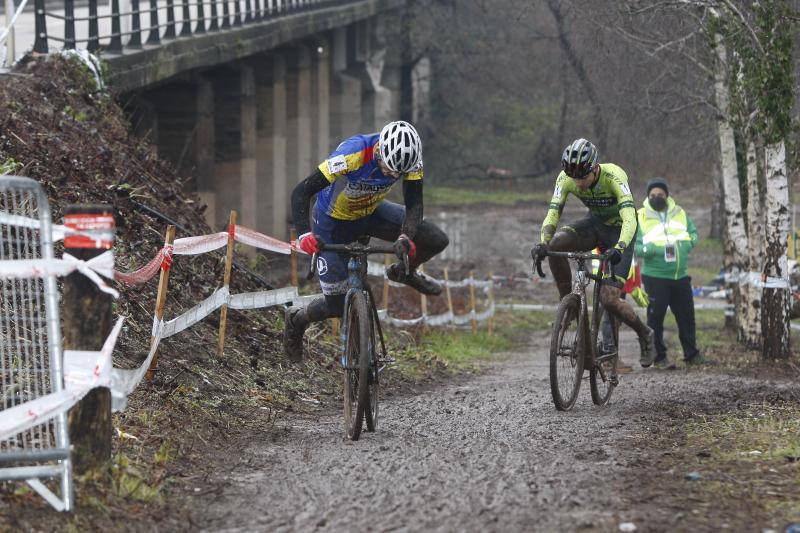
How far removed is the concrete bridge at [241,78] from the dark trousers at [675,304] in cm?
589

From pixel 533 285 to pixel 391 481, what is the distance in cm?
2384

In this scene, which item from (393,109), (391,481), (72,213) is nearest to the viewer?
(72,213)

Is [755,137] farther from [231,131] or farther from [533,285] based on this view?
[231,131]

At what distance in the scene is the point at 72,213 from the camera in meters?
5.76

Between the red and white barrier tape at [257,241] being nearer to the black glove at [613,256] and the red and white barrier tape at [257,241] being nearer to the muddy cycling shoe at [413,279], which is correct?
the muddy cycling shoe at [413,279]

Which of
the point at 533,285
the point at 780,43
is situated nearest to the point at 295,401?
the point at 780,43

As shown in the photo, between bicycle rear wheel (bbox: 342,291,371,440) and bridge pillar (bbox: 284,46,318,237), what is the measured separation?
2998 centimetres

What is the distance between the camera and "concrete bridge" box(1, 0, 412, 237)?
19.2 metres

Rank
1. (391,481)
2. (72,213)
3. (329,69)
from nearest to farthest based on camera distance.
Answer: (72,213)
(391,481)
(329,69)

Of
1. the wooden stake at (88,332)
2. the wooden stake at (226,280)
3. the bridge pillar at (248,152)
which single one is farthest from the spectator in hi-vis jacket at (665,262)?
the bridge pillar at (248,152)

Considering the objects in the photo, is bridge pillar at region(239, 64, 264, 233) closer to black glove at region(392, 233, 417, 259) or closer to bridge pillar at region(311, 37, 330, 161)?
bridge pillar at region(311, 37, 330, 161)

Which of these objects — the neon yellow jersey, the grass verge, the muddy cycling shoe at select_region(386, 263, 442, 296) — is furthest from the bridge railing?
the grass verge

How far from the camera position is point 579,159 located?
9.35 m

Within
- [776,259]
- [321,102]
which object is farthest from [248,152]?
[776,259]
